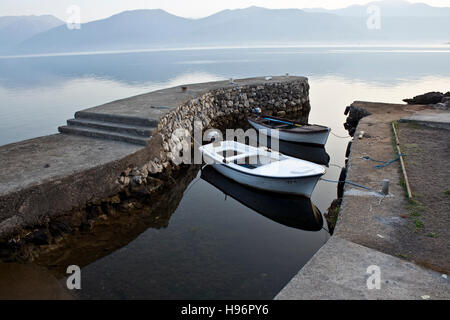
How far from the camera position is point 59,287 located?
6.93 m

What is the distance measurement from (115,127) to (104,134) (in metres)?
0.52

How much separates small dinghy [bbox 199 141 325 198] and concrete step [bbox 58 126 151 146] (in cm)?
236

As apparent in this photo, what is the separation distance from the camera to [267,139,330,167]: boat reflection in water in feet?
49.9

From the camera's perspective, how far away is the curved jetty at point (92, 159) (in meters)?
8.38

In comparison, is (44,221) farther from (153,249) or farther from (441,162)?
(441,162)

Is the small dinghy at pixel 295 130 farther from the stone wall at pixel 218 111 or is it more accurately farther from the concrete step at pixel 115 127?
the concrete step at pixel 115 127

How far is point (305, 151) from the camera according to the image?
15742mm

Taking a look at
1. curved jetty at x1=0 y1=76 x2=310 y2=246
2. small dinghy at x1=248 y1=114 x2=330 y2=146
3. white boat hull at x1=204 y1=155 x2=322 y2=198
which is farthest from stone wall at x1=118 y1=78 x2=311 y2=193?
small dinghy at x1=248 y1=114 x2=330 y2=146

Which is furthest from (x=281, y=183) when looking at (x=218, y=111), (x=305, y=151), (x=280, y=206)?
(x=218, y=111)

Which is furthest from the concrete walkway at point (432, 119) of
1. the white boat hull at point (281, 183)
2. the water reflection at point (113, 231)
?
the water reflection at point (113, 231)

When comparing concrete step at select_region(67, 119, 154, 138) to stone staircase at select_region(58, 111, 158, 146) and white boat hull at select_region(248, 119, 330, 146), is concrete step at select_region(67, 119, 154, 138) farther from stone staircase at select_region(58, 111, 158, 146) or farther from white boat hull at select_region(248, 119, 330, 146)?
white boat hull at select_region(248, 119, 330, 146)

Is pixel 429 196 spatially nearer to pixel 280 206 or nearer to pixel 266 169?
pixel 280 206

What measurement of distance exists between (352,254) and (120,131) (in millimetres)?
9469
